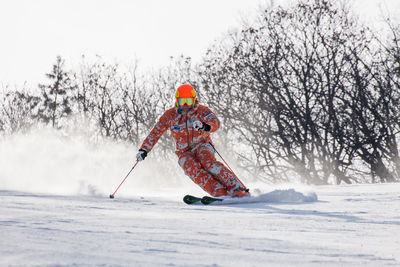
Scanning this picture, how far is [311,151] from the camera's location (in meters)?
20.3

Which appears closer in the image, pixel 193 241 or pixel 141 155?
pixel 193 241

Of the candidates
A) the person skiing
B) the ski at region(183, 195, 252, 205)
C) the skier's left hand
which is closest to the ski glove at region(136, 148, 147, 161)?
the person skiing

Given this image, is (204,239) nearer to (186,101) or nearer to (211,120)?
(211,120)

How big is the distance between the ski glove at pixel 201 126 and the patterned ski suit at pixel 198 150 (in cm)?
11

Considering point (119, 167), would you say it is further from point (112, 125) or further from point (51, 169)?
point (112, 125)

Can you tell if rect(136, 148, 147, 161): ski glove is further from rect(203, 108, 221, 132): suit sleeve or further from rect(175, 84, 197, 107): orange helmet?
rect(203, 108, 221, 132): suit sleeve

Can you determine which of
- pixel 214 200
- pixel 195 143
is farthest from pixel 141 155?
pixel 214 200

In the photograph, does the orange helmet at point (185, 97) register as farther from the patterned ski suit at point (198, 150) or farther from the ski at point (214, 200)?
the ski at point (214, 200)

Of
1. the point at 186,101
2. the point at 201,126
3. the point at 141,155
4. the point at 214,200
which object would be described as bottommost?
the point at 214,200

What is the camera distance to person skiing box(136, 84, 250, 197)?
4.85 m

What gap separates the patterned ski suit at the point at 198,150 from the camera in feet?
15.9

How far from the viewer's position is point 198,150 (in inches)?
202

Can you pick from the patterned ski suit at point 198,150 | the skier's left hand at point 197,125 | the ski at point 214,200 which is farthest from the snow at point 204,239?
the skier's left hand at point 197,125

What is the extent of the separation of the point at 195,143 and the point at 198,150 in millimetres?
92
